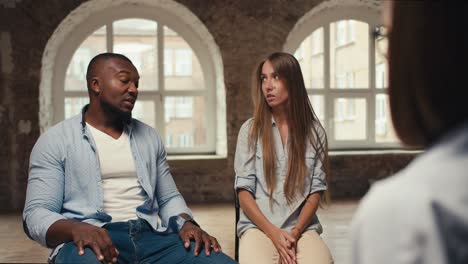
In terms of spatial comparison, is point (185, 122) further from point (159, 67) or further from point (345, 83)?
point (345, 83)

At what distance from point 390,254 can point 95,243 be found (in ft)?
5.43

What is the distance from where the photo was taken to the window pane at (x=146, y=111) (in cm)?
742

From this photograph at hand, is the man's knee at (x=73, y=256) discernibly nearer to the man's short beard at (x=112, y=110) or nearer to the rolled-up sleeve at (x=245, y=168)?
the man's short beard at (x=112, y=110)

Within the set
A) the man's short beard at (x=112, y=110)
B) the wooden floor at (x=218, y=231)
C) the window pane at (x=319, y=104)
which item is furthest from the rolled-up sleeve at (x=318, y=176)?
the window pane at (x=319, y=104)

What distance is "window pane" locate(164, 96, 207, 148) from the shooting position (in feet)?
24.7

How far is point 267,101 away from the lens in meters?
2.78

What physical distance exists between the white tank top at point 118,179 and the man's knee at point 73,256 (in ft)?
0.99

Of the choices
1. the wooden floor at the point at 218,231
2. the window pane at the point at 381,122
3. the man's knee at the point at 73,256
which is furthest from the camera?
the window pane at the point at 381,122

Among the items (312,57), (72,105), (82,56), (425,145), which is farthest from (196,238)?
(312,57)

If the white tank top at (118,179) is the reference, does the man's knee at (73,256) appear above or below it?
below

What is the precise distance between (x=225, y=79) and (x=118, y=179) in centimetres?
445

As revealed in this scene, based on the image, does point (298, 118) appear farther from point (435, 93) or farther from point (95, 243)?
point (435, 93)

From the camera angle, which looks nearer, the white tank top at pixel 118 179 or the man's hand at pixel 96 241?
the man's hand at pixel 96 241

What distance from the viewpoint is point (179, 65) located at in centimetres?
750
